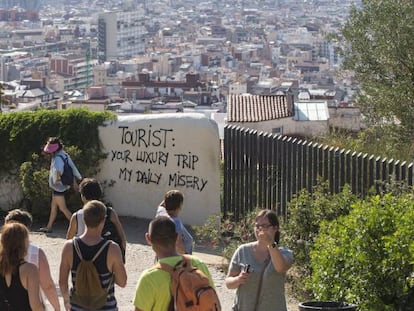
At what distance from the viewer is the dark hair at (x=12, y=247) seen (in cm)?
514

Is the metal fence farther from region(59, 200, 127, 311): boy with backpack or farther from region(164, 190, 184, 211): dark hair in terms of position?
region(59, 200, 127, 311): boy with backpack

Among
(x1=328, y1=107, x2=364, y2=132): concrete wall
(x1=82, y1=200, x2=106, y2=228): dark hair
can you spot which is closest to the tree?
(x1=82, y1=200, x2=106, y2=228): dark hair

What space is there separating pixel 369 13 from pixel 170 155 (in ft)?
21.6

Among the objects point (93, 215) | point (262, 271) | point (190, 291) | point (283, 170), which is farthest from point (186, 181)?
point (190, 291)

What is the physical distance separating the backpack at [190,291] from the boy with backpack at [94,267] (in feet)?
2.35

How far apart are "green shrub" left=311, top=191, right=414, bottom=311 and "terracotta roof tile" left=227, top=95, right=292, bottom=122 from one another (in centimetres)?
2724

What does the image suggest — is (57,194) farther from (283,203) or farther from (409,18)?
(409,18)

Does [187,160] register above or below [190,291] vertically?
below

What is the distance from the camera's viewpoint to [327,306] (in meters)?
5.82

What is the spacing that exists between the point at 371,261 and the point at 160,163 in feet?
19.3

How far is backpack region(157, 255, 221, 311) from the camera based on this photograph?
4625 millimetres

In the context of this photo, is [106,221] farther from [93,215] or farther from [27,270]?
[27,270]

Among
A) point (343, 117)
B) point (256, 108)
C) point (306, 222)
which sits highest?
point (306, 222)

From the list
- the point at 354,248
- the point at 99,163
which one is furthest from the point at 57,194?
the point at 354,248
